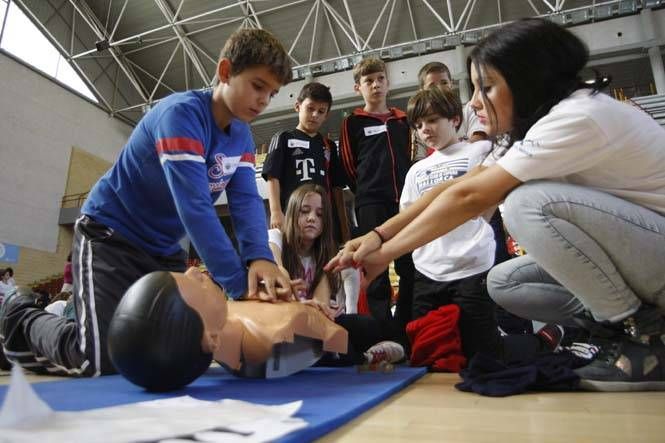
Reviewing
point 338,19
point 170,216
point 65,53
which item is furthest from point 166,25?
point 170,216

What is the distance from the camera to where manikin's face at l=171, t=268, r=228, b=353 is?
913 millimetres

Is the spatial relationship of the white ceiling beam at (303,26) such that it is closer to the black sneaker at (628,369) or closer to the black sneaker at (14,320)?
the black sneaker at (14,320)

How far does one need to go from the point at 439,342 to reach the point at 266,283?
0.78 m

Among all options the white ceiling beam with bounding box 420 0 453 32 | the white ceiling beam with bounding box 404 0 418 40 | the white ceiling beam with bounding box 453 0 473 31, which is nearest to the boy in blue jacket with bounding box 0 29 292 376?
the white ceiling beam with bounding box 420 0 453 32

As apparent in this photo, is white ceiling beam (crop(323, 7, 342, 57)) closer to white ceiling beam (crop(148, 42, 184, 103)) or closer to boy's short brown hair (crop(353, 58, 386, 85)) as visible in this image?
white ceiling beam (crop(148, 42, 184, 103))

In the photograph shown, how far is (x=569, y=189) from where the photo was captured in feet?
3.52

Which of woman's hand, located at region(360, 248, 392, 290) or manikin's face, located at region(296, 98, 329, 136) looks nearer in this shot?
woman's hand, located at region(360, 248, 392, 290)

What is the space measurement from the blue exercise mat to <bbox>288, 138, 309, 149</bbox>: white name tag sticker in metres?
1.61

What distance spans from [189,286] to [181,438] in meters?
0.44

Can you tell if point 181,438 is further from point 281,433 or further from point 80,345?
point 80,345

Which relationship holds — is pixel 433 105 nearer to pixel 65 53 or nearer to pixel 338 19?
pixel 338 19

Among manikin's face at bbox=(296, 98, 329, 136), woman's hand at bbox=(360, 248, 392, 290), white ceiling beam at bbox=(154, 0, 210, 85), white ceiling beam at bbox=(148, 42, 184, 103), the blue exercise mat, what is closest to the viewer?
the blue exercise mat

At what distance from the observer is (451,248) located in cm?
189

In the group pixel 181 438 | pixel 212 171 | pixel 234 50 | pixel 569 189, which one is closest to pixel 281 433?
pixel 181 438
